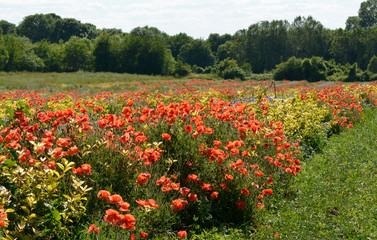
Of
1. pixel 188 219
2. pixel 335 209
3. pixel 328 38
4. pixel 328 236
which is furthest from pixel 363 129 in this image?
pixel 328 38

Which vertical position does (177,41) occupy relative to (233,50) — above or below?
above

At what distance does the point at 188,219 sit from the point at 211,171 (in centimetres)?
69

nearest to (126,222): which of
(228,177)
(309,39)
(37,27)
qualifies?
(228,177)

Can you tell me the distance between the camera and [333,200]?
4.71 m

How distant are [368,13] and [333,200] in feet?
333

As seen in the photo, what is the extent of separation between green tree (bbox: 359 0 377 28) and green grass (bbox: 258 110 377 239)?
97928 mm

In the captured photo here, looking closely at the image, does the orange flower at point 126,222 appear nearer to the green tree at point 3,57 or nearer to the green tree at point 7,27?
the green tree at point 3,57

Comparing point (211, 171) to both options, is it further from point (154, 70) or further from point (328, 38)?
point (328, 38)

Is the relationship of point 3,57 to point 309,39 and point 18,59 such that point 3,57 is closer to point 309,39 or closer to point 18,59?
point 18,59

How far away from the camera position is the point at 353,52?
65000mm

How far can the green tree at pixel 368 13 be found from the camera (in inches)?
3509

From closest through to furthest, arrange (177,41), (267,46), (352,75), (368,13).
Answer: (352,75), (267,46), (368,13), (177,41)

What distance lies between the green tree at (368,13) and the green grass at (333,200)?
9793 cm

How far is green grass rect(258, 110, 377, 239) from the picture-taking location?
3973 mm
